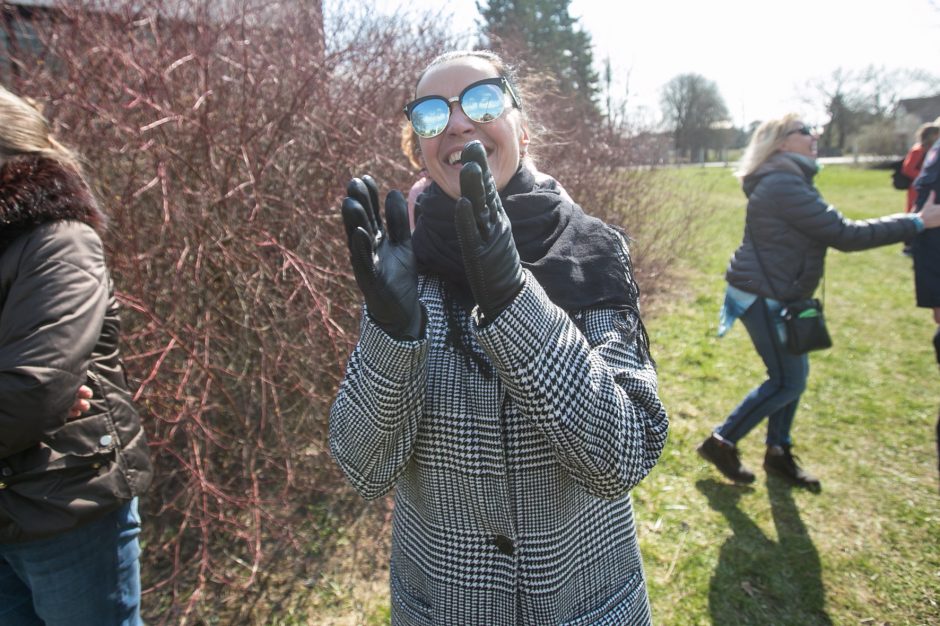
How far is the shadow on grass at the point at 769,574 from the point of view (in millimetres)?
2465

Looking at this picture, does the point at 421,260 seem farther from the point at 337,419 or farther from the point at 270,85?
the point at 270,85

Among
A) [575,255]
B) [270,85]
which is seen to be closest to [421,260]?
[575,255]

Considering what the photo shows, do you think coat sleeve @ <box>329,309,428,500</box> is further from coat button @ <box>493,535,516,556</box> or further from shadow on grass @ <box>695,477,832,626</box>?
shadow on grass @ <box>695,477,832,626</box>

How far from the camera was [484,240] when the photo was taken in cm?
91

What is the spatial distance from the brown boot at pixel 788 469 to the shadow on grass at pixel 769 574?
130 millimetres

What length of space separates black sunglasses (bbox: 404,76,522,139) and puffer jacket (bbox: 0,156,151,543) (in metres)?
0.98

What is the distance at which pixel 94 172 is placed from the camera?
2807mm

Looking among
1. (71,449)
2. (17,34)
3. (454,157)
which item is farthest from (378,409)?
(17,34)

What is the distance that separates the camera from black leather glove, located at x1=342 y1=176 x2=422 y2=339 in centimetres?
95

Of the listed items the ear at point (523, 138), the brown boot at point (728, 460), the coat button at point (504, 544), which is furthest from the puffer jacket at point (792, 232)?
the coat button at point (504, 544)

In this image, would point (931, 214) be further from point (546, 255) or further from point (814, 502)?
point (546, 255)

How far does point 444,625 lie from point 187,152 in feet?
8.53

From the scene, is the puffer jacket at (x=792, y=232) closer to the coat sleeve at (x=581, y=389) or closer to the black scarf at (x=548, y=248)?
the black scarf at (x=548, y=248)

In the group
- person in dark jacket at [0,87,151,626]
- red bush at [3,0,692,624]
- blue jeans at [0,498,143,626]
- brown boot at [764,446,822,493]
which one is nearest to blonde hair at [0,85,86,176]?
person in dark jacket at [0,87,151,626]
